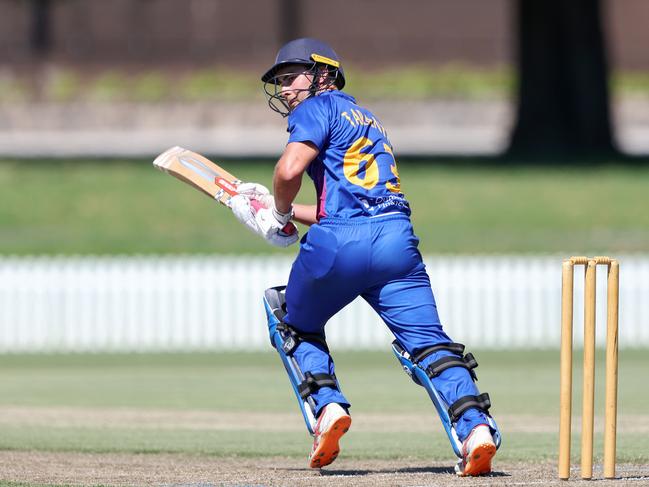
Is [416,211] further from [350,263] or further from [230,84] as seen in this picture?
[230,84]

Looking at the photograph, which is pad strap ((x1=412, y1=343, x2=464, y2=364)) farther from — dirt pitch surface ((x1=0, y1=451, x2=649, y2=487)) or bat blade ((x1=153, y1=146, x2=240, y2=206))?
bat blade ((x1=153, y1=146, x2=240, y2=206))

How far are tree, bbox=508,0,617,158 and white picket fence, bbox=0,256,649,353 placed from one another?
8.44 meters

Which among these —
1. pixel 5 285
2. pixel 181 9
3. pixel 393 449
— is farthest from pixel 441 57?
pixel 393 449

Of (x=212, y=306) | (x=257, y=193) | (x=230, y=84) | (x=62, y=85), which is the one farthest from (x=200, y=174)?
(x=62, y=85)

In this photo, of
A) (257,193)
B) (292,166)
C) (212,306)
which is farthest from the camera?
(212,306)

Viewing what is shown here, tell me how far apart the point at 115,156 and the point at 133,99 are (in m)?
8.90

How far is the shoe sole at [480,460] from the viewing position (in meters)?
5.95

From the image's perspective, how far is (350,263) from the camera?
6.08m

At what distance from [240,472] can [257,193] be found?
1.23 meters

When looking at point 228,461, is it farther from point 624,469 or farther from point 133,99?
point 133,99

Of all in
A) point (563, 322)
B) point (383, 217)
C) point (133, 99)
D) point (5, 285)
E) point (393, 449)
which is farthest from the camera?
point (133, 99)

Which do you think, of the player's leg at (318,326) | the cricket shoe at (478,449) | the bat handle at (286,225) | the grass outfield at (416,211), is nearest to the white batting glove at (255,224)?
the bat handle at (286,225)

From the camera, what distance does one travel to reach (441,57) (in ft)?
123

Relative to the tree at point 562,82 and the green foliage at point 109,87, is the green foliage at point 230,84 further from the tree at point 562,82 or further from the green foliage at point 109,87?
the tree at point 562,82
